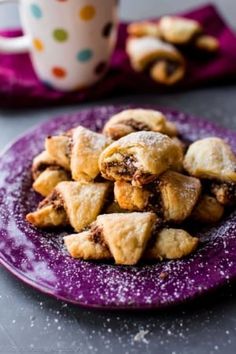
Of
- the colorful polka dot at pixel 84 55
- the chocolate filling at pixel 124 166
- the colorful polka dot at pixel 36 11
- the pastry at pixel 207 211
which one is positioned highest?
the colorful polka dot at pixel 36 11

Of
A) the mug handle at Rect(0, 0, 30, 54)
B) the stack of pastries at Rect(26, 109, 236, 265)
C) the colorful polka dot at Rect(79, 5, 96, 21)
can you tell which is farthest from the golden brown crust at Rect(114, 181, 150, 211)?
the mug handle at Rect(0, 0, 30, 54)

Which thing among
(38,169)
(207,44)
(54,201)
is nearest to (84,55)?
(207,44)

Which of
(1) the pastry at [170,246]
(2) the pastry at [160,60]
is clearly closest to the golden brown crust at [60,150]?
(1) the pastry at [170,246]

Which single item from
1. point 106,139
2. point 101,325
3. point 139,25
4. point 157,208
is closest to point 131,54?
point 139,25

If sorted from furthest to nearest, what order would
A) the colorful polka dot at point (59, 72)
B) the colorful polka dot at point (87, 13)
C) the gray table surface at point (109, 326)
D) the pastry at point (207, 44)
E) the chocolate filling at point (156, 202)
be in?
the pastry at point (207, 44)
the colorful polka dot at point (59, 72)
the colorful polka dot at point (87, 13)
the chocolate filling at point (156, 202)
the gray table surface at point (109, 326)

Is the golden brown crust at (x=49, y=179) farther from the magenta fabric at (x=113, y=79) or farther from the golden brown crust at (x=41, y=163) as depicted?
the magenta fabric at (x=113, y=79)

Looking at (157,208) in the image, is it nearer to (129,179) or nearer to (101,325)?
(129,179)

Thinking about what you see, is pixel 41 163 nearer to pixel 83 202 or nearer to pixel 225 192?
pixel 83 202
